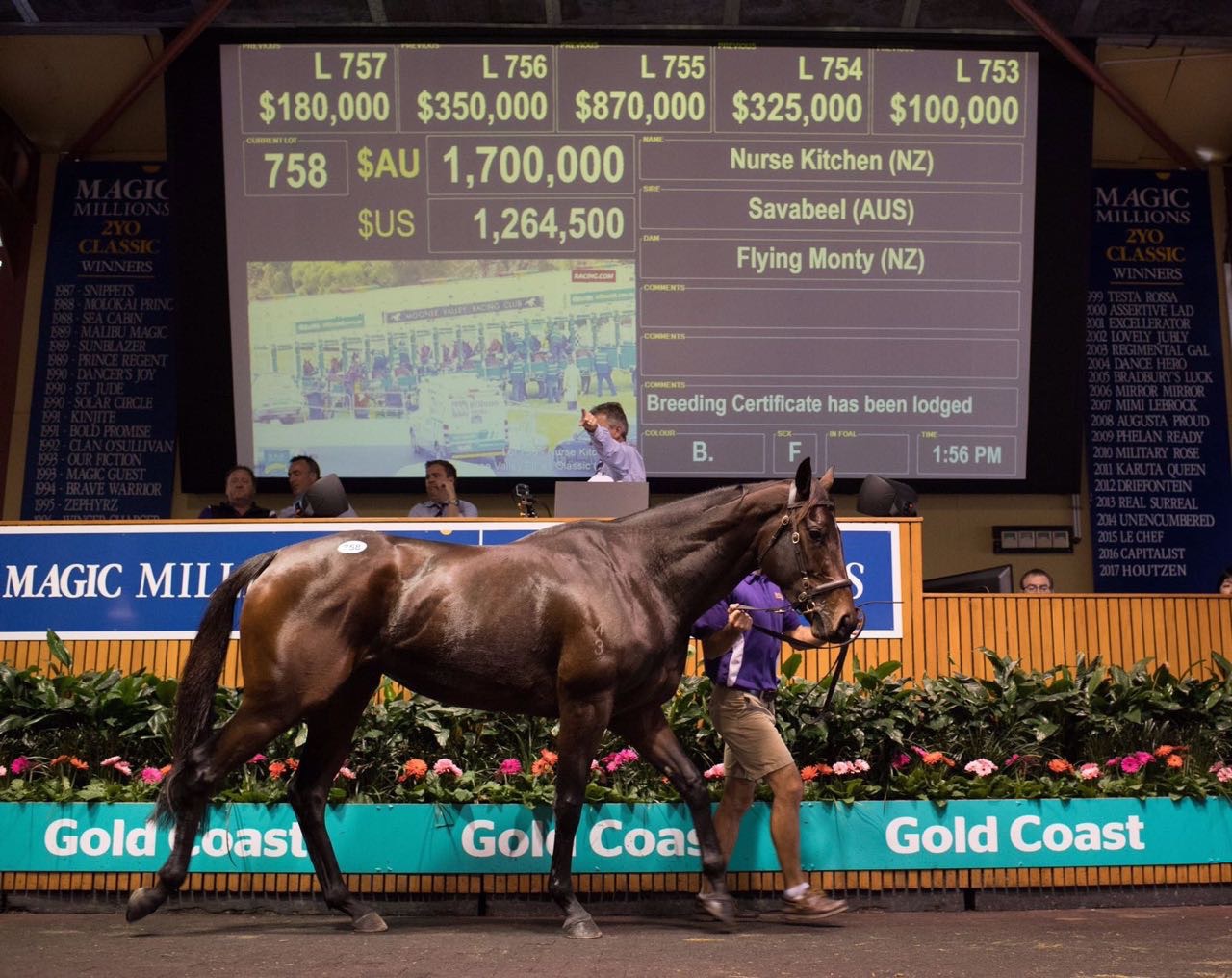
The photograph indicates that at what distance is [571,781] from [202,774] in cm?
145

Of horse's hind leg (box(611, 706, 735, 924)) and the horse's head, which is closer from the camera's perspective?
the horse's head

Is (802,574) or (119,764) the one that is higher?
(802,574)

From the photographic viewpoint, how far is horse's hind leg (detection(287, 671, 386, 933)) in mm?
6340

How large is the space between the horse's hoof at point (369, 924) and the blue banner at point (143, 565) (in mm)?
2583

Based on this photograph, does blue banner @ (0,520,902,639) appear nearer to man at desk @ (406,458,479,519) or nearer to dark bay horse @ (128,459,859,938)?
dark bay horse @ (128,459,859,938)

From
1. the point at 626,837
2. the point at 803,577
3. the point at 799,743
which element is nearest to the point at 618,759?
the point at 626,837

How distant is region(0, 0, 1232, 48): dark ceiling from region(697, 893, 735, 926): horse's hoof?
8.71m

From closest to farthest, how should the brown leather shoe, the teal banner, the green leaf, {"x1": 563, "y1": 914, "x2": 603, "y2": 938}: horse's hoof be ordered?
{"x1": 563, "y1": 914, "x2": 603, "y2": 938}: horse's hoof, the brown leather shoe, the teal banner, the green leaf

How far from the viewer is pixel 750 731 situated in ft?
21.5

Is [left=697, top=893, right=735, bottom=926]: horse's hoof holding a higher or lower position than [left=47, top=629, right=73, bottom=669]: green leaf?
lower

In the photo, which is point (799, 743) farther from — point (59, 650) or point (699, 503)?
point (59, 650)

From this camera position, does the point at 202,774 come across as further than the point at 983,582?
No

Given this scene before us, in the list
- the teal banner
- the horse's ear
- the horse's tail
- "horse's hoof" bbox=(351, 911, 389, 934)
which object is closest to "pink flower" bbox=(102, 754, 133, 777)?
the teal banner

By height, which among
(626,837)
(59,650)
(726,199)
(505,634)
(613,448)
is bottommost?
(626,837)
